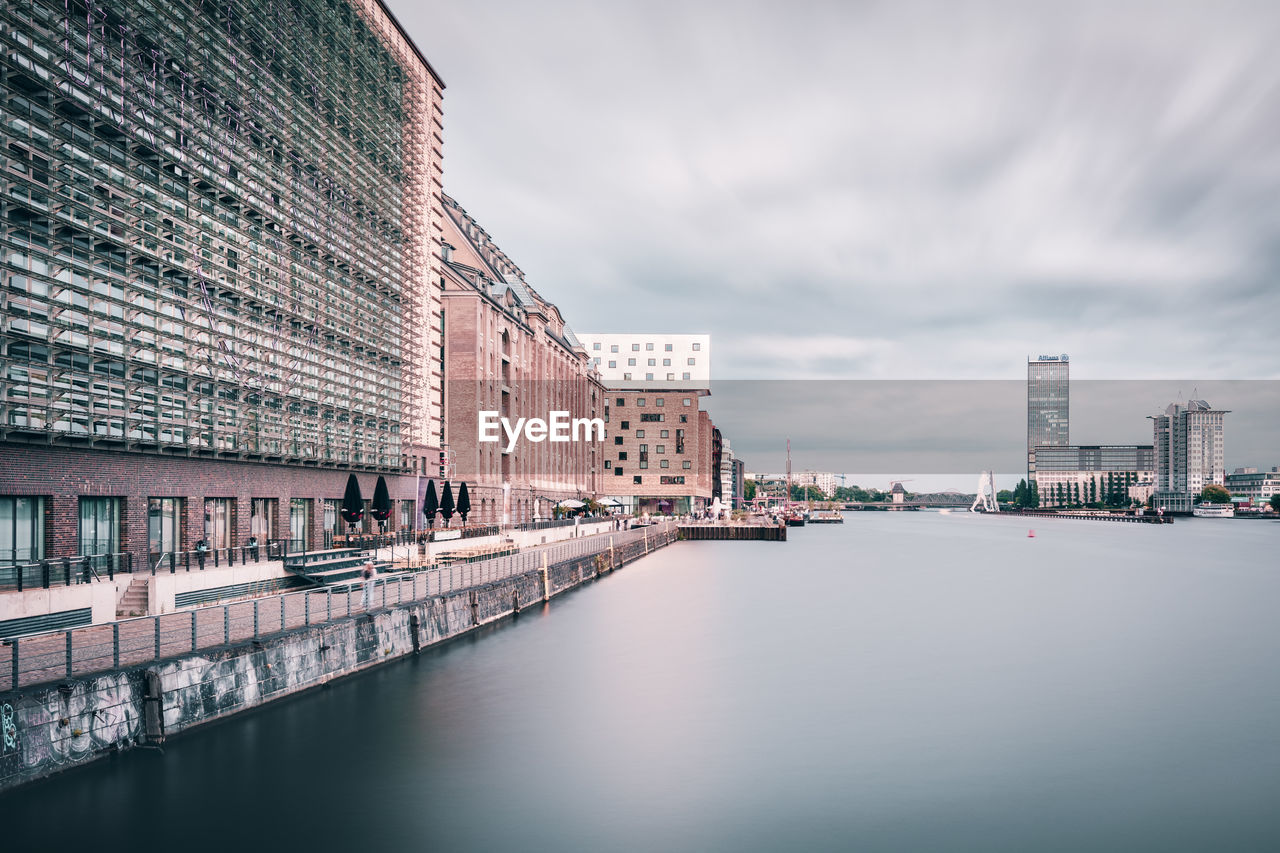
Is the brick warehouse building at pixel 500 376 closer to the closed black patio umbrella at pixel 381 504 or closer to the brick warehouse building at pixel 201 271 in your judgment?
the brick warehouse building at pixel 201 271

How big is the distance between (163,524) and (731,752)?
2461 centimetres

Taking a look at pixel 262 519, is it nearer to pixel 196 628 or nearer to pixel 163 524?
pixel 163 524

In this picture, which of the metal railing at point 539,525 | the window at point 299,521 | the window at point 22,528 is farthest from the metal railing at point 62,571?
the metal railing at point 539,525

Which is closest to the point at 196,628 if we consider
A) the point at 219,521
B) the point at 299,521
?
the point at 219,521

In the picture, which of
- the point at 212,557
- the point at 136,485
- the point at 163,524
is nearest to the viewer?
the point at 136,485

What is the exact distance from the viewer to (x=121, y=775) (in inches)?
690

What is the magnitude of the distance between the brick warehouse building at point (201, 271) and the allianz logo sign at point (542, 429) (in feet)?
46.2

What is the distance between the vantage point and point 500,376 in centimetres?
8081

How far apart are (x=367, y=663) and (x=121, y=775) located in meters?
10.0

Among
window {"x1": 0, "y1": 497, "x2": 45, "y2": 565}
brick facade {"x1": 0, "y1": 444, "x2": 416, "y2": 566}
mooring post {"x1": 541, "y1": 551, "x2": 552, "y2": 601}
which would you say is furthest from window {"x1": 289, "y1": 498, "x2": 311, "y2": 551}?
window {"x1": 0, "y1": 497, "x2": 45, "y2": 565}

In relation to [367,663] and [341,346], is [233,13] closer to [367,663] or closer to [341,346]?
[341,346]

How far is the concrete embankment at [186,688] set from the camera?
15.8 meters

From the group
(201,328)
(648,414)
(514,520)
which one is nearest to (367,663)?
(201,328)

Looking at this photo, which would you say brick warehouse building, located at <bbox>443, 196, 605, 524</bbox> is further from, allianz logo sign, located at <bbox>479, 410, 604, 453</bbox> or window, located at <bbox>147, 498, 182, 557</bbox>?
window, located at <bbox>147, 498, 182, 557</bbox>
